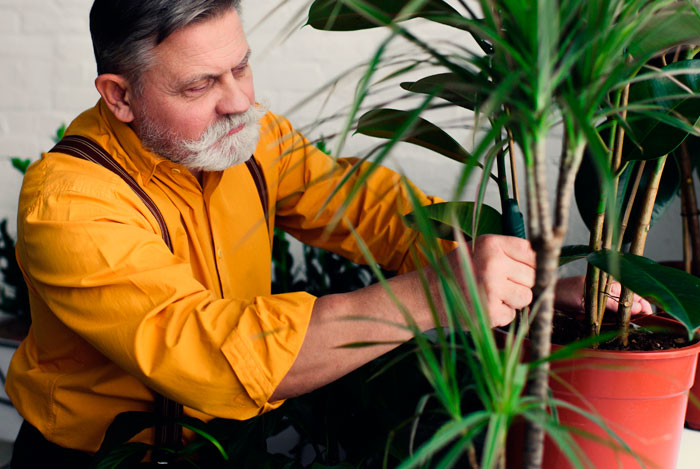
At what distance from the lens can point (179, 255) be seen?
42.8 inches

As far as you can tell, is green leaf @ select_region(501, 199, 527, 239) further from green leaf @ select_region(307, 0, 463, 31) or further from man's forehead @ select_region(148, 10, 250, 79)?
man's forehead @ select_region(148, 10, 250, 79)

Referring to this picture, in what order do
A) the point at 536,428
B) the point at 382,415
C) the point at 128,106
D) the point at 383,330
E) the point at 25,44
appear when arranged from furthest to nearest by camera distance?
1. the point at 25,44
2. the point at 128,106
3. the point at 382,415
4. the point at 383,330
5. the point at 536,428

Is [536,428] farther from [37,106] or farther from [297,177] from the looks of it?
[37,106]

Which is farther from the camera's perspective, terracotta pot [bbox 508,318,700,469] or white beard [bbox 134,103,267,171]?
white beard [bbox 134,103,267,171]

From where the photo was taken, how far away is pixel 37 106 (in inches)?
76.6

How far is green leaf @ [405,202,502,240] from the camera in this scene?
0.75m

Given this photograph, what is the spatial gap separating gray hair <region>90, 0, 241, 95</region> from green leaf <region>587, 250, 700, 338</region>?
2.35ft

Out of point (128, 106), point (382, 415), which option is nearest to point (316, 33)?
point (128, 106)

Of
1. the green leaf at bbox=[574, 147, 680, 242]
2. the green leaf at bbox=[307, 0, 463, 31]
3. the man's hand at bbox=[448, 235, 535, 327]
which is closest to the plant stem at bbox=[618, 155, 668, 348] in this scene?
the green leaf at bbox=[574, 147, 680, 242]

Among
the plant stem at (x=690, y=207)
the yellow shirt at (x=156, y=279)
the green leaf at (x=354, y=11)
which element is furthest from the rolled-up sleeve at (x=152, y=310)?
the plant stem at (x=690, y=207)

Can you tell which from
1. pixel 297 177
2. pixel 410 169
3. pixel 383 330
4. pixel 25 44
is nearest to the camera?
pixel 383 330

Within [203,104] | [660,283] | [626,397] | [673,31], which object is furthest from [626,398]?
[203,104]

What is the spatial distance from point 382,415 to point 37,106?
156 centimetres

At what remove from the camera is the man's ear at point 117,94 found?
107 centimetres
